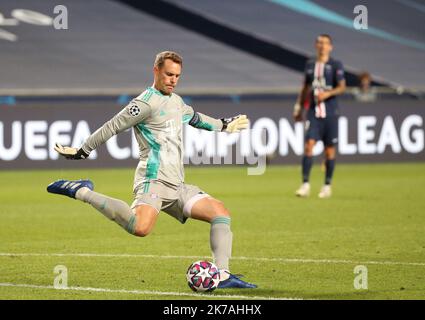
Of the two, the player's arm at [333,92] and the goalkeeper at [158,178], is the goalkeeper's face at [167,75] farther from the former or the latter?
the player's arm at [333,92]

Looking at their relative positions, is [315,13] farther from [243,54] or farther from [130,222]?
[130,222]

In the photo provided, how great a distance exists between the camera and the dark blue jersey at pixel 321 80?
1561cm

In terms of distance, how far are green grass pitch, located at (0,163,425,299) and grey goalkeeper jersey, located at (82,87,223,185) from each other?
833mm

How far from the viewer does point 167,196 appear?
7.91m

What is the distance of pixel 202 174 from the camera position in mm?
20375

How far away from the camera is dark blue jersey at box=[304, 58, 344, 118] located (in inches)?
615

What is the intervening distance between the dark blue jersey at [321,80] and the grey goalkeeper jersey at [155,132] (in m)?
7.74

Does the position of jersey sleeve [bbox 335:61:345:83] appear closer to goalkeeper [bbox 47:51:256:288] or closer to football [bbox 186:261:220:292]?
goalkeeper [bbox 47:51:256:288]

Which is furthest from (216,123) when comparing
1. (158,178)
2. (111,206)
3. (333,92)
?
(333,92)

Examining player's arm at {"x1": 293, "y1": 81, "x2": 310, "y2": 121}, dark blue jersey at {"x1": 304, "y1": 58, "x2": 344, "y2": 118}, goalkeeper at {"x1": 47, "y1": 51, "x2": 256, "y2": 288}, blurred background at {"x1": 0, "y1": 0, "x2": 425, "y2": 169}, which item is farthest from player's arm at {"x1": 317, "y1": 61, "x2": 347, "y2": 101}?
goalkeeper at {"x1": 47, "y1": 51, "x2": 256, "y2": 288}

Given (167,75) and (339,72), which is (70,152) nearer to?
(167,75)

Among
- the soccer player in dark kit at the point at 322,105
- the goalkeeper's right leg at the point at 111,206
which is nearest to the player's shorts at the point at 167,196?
the goalkeeper's right leg at the point at 111,206

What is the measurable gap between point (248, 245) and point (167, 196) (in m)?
2.69
